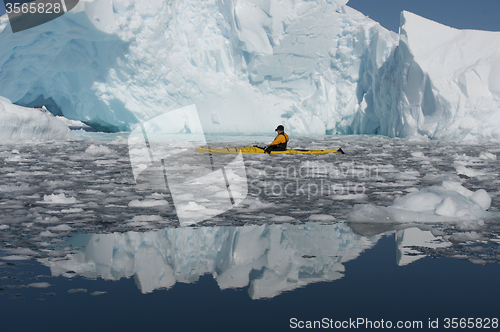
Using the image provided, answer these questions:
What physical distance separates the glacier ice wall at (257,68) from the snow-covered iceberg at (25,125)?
2774 millimetres

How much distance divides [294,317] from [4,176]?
4.91m

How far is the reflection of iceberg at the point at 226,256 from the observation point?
1965mm

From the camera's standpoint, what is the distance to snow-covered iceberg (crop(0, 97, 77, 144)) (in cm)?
1070

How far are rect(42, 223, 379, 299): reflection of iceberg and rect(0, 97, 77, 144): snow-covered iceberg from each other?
9.64 metres

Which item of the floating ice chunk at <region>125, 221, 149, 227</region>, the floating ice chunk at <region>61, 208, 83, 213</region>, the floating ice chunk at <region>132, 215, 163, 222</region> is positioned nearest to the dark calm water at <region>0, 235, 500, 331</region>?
the floating ice chunk at <region>125, 221, 149, 227</region>

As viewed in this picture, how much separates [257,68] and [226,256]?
14.7 meters

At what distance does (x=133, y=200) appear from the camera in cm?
370

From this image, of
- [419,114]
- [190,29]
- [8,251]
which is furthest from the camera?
[190,29]

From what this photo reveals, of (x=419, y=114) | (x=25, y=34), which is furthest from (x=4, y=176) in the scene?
(x=419, y=114)

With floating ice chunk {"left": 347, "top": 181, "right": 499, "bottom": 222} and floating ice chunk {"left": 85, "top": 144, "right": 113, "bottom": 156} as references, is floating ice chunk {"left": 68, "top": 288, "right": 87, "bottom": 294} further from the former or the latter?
floating ice chunk {"left": 85, "top": 144, "right": 113, "bottom": 156}

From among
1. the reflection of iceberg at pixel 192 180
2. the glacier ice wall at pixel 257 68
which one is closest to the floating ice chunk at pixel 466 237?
the reflection of iceberg at pixel 192 180

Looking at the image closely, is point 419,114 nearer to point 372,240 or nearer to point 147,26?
point 147,26

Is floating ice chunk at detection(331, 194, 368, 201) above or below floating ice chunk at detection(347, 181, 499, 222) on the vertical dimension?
below

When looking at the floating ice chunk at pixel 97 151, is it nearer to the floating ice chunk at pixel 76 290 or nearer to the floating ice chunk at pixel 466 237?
the floating ice chunk at pixel 76 290
